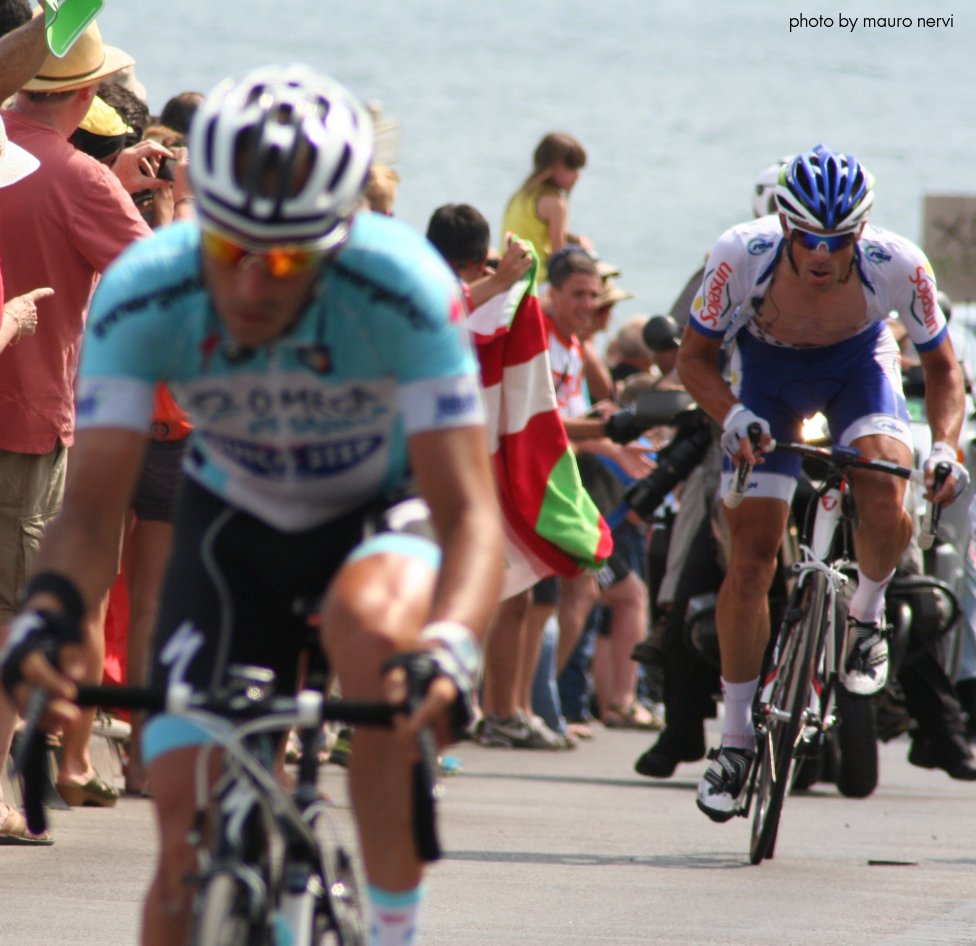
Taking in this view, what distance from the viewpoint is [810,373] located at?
334 inches

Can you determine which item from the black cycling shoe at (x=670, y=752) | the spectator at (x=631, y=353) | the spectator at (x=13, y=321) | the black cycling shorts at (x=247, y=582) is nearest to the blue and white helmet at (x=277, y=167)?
the black cycling shorts at (x=247, y=582)

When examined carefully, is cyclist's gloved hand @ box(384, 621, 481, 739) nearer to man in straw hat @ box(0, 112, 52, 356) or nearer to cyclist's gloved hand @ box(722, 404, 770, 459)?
man in straw hat @ box(0, 112, 52, 356)

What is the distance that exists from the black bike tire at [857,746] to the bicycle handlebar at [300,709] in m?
5.71

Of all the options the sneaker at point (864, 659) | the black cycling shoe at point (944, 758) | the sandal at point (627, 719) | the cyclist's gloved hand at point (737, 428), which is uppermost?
the cyclist's gloved hand at point (737, 428)

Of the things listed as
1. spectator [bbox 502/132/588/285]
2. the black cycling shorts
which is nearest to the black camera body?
spectator [bbox 502/132/588/285]

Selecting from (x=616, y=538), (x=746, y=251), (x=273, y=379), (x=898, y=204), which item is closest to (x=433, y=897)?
(x=746, y=251)

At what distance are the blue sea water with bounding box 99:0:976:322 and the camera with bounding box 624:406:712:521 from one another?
61.8ft

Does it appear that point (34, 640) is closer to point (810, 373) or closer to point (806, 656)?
point (806, 656)

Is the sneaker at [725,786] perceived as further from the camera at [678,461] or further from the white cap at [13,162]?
the white cap at [13,162]

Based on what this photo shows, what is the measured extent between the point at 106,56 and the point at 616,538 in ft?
21.4

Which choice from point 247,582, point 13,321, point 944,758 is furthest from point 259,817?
point 944,758

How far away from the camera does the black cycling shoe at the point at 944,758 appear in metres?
10.3

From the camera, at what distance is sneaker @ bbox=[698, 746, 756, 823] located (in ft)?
27.1

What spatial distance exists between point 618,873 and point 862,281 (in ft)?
7.55
